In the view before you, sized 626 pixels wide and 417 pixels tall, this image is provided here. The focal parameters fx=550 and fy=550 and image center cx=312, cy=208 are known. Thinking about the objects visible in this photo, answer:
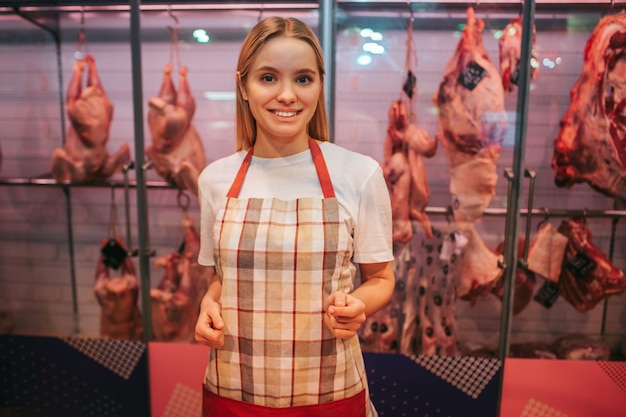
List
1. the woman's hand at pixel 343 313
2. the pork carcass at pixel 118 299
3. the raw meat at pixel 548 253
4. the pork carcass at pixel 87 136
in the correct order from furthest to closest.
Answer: the pork carcass at pixel 118 299 < the pork carcass at pixel 87 136 < the raw meat at pixel 548 253 < the woman's hand at pixel 343 313

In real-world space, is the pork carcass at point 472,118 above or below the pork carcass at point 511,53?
below

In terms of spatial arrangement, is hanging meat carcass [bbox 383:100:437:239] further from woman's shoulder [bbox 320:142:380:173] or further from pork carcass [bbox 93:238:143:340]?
pork carcass [bbox 93:238:143:340]

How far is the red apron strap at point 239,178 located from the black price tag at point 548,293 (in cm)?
198

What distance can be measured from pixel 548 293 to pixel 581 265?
0.22 meters

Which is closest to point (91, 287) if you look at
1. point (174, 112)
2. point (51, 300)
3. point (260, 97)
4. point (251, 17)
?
point (51, 300)

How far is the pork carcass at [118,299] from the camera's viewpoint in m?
2.89

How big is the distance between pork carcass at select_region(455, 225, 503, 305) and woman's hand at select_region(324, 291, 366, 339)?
156 centimetres

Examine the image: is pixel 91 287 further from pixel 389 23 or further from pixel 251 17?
pixel 389 23

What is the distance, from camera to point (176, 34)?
118 inches

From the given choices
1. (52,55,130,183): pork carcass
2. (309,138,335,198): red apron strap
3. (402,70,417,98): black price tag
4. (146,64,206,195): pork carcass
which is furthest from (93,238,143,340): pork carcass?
(309,138,335,198): red apron strap

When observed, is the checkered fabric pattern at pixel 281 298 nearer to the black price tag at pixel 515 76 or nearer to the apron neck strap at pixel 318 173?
the apron neck strap at pixel 318 173

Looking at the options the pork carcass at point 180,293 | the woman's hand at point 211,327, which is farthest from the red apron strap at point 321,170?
the pork carcass at point 180,293

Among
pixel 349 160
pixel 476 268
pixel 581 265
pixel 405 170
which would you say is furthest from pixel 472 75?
pixel 349 160

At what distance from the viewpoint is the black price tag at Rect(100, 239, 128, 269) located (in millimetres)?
2859
